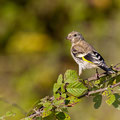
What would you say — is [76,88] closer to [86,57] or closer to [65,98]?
[65,98]

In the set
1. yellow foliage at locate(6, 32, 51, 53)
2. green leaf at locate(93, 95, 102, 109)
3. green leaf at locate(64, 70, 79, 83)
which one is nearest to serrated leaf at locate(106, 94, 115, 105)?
green leaf at locate(93, 95, 102, 109)

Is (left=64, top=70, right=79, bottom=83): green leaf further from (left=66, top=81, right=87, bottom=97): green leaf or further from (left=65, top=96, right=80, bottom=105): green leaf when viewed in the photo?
(left=65, top=96, right=80, bottom=105): green leaf

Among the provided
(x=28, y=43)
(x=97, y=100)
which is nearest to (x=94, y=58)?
(x=97, y=100)

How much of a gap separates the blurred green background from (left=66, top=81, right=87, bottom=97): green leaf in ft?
23.0

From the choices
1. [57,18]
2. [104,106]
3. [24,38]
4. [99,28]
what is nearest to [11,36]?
[24,38]

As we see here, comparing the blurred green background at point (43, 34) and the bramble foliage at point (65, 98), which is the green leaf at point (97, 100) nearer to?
the bramble foliage at point (65, 98)

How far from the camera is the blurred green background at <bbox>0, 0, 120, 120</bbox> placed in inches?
420

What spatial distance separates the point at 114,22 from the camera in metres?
10.9

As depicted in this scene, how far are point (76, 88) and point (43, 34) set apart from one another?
849 cm

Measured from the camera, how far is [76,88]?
129 inches

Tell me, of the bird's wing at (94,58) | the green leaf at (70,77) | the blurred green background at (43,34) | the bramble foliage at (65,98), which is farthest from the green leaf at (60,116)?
the blurred green background at (43,34)

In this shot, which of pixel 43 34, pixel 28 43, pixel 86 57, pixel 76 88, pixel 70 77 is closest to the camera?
pixel 76 88

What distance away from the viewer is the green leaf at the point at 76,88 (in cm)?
326

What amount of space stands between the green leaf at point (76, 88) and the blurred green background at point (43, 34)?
701cm
